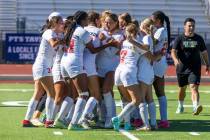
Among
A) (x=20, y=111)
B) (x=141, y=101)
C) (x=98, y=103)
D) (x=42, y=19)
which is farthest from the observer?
(x=42, y=19)

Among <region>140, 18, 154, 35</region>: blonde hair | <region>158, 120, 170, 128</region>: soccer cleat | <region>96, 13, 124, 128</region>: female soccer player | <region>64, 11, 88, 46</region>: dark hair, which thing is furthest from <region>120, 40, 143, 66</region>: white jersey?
<region>158, 120, 170, 128</region>: soccer cleat

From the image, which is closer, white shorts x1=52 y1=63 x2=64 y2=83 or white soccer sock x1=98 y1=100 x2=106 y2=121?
white shorts x1=52 y1=63 x2=64 y2=83

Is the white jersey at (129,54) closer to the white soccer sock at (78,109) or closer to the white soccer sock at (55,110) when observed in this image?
the white soccer sock at (78,109)

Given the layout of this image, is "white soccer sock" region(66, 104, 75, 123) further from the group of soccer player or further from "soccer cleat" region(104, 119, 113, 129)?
"soccer cleat" region(104, 119, 113, 129)

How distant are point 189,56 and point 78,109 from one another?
4.32 metres

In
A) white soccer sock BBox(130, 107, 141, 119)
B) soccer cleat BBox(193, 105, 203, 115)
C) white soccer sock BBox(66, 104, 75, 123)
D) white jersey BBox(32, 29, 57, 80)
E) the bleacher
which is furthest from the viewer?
the bleacher

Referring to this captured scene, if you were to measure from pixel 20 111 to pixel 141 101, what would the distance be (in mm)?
4223

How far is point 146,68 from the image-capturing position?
1164 cm

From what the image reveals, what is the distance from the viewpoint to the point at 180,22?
4138 cm

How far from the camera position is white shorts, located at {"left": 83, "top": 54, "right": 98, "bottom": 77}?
1167 centimetres

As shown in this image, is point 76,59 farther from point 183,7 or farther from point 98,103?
point 183,7

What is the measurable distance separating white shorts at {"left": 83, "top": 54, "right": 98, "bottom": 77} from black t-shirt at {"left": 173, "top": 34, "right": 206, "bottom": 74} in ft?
12.3

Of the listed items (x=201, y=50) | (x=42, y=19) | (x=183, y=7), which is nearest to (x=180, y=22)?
(x=183, y=7)

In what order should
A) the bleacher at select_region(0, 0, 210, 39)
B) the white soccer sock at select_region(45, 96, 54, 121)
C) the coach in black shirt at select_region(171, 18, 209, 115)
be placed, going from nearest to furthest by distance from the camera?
the white soccer sock at select_region(45, 96, 54, 121) → the coach in black shirt at select_region(171, 18, 209, 115) → the bleacher at select_region(0, 0, 210, 39)
